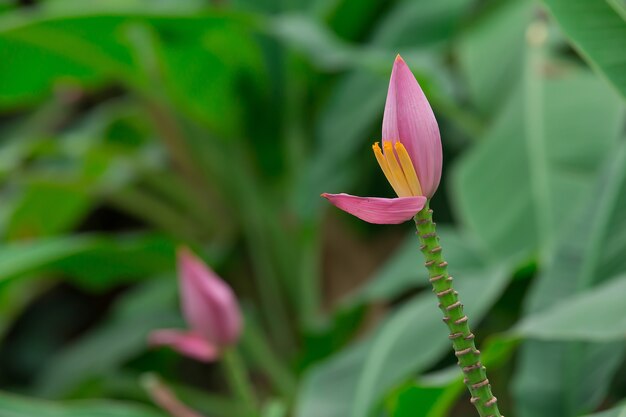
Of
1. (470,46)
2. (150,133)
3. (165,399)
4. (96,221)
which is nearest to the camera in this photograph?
(165,399)

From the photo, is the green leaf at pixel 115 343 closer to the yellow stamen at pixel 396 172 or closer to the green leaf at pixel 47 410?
the green leaf at pixel 47 410

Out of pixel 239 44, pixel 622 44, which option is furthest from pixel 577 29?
pixel 239 44

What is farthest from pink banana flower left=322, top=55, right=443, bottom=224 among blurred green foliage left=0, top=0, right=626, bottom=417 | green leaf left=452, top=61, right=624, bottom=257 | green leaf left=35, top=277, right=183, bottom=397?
green leaf left=35, top=277, right=183, bottom=397

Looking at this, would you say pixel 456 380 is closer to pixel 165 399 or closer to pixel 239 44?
pixel 165 399

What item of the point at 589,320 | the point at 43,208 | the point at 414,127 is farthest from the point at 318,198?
the point at 414,127

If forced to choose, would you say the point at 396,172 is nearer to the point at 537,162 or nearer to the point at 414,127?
the point at 414,127

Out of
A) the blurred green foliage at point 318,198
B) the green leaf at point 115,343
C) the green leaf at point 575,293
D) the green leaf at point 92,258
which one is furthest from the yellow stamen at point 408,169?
the green leaf at point 115,343
